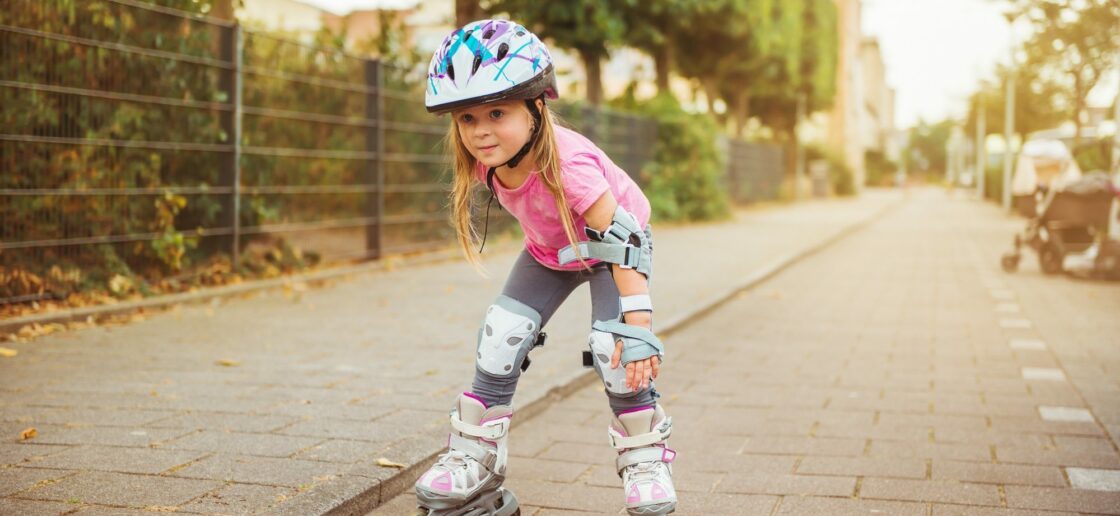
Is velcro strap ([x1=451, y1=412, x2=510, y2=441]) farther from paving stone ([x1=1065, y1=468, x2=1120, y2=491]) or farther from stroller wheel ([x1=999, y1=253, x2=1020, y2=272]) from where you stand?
stroller wheel ([x1=999, y1=253, x2=1020, y2=272])

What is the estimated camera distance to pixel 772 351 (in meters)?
7.21

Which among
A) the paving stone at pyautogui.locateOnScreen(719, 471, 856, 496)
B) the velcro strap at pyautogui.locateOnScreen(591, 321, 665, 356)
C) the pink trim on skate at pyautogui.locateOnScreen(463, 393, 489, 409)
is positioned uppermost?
the velcro strap at pyautogui.locateOnScreen(591, 321, 665, 356)

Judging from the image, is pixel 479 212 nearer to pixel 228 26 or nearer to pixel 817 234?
pixel 228 26

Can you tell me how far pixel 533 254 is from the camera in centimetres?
336

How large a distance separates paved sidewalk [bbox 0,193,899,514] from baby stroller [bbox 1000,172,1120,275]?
528cm

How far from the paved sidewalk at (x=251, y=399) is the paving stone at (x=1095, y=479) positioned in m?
2.37

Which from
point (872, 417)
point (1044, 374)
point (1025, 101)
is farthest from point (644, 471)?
point (1025, 101)

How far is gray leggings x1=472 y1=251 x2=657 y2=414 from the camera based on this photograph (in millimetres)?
3152

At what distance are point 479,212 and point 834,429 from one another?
7.72ft

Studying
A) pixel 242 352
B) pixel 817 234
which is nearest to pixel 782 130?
pixel 817 234

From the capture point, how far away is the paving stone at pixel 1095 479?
3.94m

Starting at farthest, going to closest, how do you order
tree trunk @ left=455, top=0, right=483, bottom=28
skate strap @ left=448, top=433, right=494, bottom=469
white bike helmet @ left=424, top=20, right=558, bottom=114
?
1. tree trunk @ left=455, top=0, right=483, bottom=28
2. skate strap @ left=448, top=433, right=494, bottom=469
3. white bike helmet @ left=424, top=20, right=558, bottom=114

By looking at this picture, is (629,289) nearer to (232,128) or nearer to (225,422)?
(225,422)

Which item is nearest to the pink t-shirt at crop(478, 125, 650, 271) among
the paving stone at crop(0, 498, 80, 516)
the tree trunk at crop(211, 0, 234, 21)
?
the paving stone at crop(0, 498, 80, 516)
